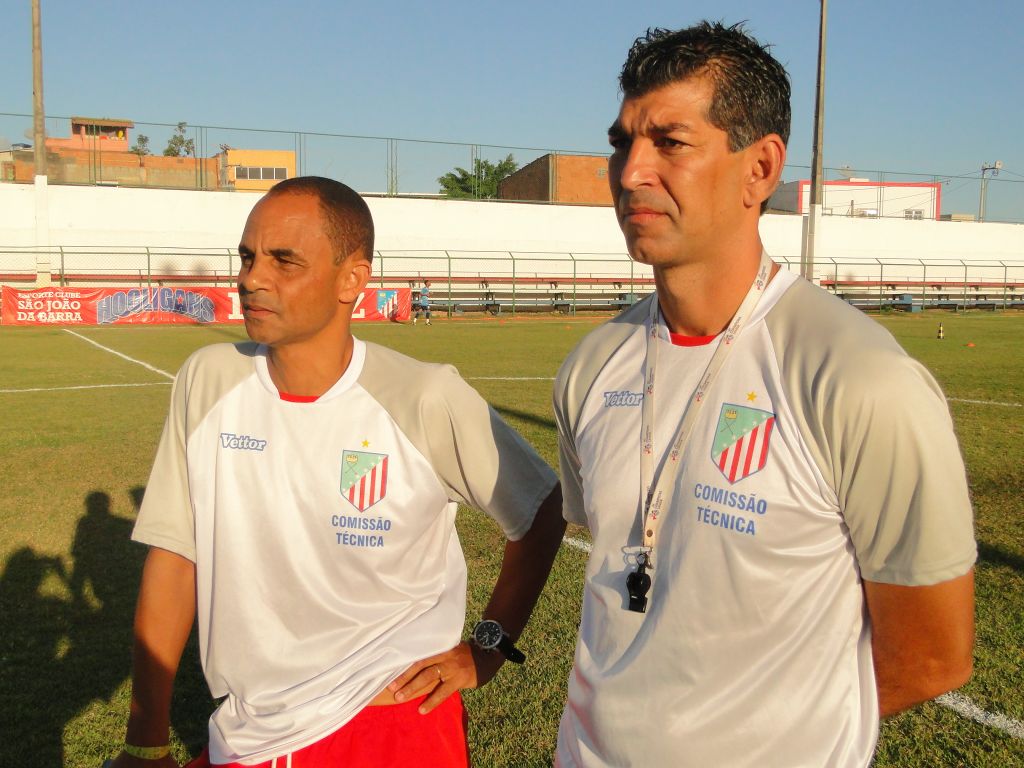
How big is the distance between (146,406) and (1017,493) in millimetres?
10200

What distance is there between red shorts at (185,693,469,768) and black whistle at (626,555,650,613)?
74 centimetres

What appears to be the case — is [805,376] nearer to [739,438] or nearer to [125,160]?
[739,438]

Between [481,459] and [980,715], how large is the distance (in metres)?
2.70

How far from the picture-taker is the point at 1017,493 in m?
7.70

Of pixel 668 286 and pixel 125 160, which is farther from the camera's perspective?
pixel 125 160

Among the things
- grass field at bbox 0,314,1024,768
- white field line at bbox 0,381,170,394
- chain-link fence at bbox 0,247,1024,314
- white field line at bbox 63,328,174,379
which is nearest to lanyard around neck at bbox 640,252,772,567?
grass field at bbox 0,314,1024,768

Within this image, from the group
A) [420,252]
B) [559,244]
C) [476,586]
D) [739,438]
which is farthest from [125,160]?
[739,438]

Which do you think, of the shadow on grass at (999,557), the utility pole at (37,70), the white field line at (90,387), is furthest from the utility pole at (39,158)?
the shadow on grass at (999,557)

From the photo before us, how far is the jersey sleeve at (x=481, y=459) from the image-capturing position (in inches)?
98.1

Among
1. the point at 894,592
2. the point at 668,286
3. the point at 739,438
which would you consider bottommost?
the point at 894,592

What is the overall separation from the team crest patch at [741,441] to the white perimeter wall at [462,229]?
39192 mm

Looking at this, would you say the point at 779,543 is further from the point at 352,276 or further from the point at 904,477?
the point at 352,276

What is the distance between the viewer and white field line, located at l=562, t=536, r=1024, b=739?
379 centimetres

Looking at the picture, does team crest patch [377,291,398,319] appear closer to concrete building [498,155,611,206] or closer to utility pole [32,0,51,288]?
utility pole [32,0,51,288]
